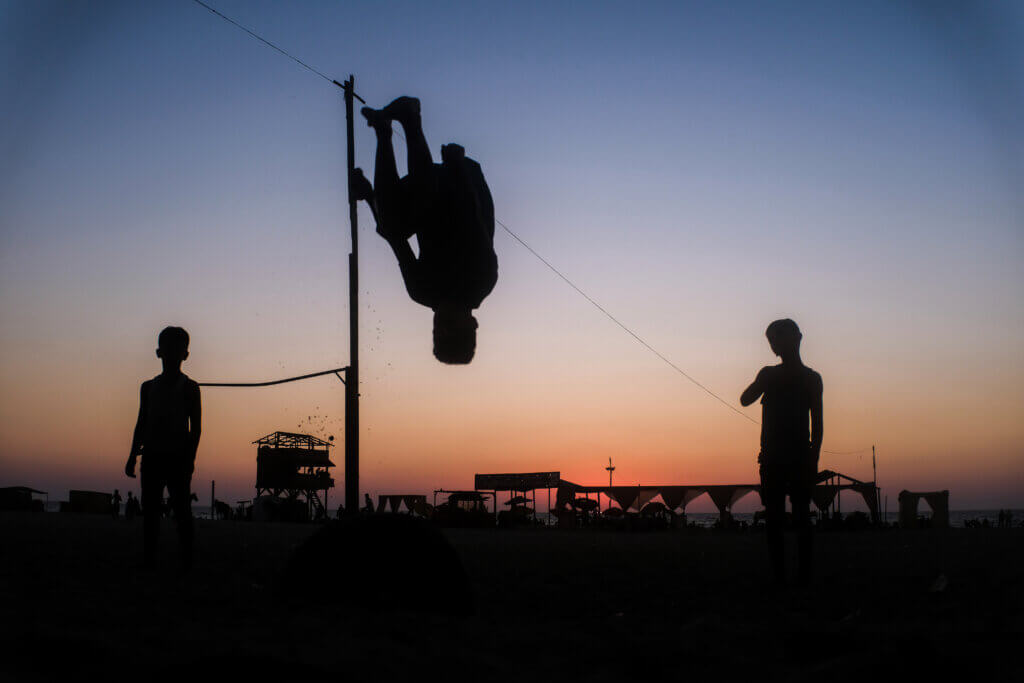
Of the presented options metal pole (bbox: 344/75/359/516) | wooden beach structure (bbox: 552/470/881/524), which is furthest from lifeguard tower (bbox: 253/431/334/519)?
metal pole (bbox: 344/75/359/516)

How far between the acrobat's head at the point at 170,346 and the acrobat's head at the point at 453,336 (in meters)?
2.15

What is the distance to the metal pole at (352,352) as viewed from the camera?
17.8 feet

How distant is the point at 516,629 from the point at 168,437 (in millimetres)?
2959

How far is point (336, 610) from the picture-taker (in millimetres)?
3199

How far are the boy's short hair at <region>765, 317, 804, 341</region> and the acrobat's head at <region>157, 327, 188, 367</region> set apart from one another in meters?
3.80

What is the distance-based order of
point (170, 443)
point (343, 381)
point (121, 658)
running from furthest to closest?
point (343, 381)
point (170, 443)
point (121, 658)

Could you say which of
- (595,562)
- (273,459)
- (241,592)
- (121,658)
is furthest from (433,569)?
(273,459)

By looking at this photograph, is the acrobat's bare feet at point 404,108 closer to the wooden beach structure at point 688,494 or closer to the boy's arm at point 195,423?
the boy's arm at point 195,423

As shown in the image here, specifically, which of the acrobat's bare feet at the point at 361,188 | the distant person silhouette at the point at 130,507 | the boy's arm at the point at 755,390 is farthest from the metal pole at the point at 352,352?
the distant person silhouette at the point at 130,507

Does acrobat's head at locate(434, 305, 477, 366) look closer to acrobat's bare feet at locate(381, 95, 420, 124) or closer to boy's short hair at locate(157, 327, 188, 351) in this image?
acrobat's bare feet at locate(381, 95, 420, 124)

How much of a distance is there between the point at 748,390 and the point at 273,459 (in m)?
32.1

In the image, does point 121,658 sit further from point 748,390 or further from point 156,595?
point 748,390

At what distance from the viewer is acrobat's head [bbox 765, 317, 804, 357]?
5.19 meters

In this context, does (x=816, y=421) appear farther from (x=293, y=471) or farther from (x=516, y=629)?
(x=293, y=471)
